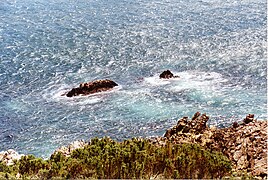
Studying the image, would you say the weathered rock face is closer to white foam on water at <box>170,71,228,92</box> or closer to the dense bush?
the dense bush

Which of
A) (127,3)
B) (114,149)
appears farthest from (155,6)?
(114,149)

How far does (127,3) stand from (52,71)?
1164 inches

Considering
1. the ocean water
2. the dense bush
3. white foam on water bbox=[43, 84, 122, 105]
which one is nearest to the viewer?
the dense bush

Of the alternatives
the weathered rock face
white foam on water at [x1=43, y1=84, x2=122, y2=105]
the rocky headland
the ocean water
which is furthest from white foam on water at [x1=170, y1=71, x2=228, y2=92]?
the weathered rock face

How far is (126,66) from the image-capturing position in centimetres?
4838

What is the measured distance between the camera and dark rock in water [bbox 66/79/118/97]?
4262 centimetres

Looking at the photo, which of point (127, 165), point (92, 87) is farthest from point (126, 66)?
point (127, 165)

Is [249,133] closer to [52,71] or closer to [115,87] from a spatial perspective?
[115,87]

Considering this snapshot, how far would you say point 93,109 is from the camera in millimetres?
39688

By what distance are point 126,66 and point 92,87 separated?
6.60m

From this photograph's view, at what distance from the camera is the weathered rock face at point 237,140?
19775 mm

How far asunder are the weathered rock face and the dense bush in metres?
2.42

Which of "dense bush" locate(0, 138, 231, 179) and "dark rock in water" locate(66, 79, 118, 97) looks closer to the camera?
"dense bush" locate(0, 138, 231, 179)

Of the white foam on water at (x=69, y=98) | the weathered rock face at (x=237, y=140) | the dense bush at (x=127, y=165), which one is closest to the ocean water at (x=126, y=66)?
the white foam on water at (x=69, y=98)
